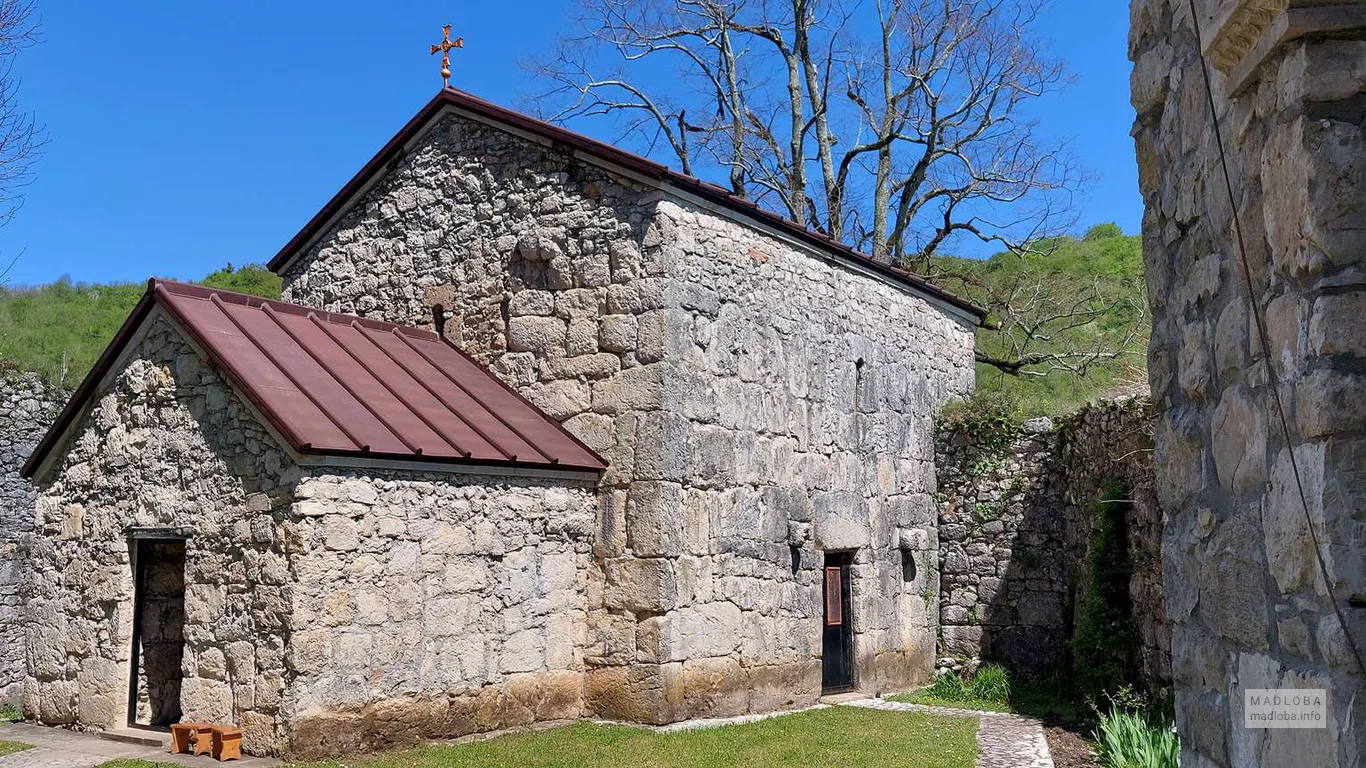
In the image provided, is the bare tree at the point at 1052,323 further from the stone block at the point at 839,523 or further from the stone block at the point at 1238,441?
the stone block at the point at 1238,441

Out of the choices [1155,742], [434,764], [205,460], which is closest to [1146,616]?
[1155,742]

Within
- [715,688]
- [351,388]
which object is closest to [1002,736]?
[715,688]

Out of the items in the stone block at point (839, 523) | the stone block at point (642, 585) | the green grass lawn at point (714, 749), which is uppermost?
the stone block at point (839, 523)

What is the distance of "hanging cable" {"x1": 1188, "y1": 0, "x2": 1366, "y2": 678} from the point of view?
220cm

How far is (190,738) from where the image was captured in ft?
24.9

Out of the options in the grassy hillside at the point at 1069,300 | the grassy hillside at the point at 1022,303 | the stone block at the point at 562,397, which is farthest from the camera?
the grassy hillside at the point at 1069,300

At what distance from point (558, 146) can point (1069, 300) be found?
1606 centimetres

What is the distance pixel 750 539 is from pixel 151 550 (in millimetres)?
5045

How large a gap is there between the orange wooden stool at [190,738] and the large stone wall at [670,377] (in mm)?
3122

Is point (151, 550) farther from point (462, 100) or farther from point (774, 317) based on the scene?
point (774, 317)

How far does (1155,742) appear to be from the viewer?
24.7ft

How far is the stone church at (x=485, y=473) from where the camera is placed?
7.80 m

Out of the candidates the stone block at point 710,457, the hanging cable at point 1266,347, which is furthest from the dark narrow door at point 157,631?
the hanging cable at point 1266,347

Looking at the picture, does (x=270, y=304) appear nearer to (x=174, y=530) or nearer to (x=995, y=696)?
(x=174, y=530)
